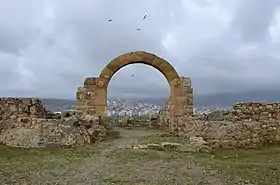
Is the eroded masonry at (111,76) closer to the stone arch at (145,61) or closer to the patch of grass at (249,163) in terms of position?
the stone arch at (145,61)

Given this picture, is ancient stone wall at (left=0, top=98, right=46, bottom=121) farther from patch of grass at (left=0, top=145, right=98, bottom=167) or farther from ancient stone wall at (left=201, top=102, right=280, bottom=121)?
ancient stone wall at (left=201, top=102, right=280, bottom=121)

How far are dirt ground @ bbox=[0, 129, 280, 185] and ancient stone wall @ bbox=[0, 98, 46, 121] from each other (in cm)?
257

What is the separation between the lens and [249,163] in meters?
12.0

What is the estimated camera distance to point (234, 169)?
10727 millimetres

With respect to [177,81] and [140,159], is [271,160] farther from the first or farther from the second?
[177,81]

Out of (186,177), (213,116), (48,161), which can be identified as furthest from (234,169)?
(213,116)

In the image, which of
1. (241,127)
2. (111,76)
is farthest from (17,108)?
(241,127)

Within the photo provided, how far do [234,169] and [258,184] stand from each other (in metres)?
1.59

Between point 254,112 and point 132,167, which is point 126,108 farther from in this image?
point 132,167

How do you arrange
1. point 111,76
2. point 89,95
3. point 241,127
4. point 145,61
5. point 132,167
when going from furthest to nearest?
point 145,61, point 111,76, point 89,95, point 241,127, point 132,167

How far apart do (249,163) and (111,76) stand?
33.8ft

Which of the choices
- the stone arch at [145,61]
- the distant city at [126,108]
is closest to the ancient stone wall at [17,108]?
the stone arch at [145,61]

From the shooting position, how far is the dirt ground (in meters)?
9.47

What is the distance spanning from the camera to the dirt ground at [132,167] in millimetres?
9469
